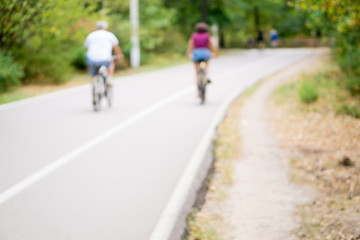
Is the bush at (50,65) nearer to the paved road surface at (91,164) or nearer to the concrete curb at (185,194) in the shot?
the paved road surface at (91,164)

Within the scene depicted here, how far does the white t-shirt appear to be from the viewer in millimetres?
9231

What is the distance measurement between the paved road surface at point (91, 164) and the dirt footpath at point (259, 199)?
29.6 inches

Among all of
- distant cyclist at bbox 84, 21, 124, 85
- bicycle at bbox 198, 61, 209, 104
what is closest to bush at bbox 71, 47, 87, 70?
bicycle at bbox 198, 61, 209, 104

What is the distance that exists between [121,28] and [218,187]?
740 inches

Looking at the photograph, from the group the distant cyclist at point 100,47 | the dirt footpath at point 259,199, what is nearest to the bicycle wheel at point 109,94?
the distant cyclist at point 100,47

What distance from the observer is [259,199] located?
6.08 m

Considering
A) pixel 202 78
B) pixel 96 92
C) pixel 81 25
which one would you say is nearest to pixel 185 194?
pixel 96 92

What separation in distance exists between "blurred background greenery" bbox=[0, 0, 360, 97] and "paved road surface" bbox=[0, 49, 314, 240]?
2.29 ft

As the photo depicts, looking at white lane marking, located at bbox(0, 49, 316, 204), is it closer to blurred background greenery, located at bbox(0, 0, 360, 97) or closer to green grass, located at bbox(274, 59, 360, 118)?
blurred background greenery, located at bbox(0, 0, 360, 97)

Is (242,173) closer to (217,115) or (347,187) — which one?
(347,187)

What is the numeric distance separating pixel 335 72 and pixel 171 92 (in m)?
7.24

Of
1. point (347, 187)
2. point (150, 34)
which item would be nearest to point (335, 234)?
point (347, 187)

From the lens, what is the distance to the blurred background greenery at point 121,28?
375cm

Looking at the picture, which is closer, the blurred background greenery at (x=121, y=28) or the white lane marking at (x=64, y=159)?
the blurred background greenery at (x=121, y=28)
